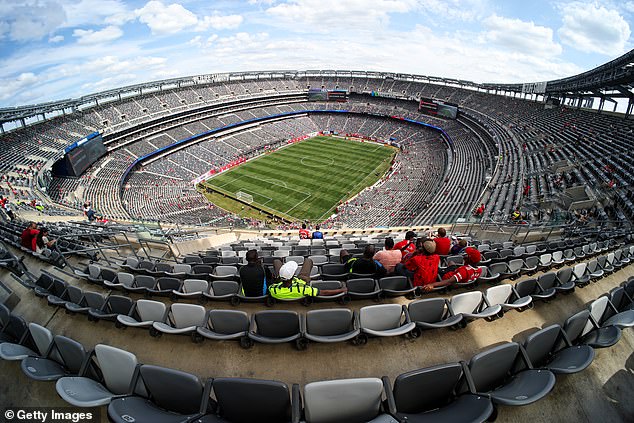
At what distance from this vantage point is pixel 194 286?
6.63m

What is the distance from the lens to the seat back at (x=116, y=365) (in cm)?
374

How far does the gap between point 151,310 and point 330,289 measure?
134 inches

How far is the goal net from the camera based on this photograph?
42.7m

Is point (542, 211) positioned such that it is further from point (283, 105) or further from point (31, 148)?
point (283, 105)

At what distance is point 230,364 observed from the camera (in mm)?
4750

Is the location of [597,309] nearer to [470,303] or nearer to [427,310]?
[470,303]

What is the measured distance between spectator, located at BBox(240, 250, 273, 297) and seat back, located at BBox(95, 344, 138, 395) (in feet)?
7.70

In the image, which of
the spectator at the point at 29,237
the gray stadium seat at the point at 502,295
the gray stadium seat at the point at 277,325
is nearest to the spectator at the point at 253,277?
the gray stadium seat at the point at 277,325

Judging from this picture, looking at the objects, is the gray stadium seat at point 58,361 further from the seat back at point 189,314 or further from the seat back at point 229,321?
the seat back at point 229,321

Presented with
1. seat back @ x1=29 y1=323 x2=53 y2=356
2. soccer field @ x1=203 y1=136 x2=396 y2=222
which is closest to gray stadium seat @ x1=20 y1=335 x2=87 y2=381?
seat back @ x1=29 y1=323 x2=53 y2=356

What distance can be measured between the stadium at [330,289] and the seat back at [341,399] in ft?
0.06

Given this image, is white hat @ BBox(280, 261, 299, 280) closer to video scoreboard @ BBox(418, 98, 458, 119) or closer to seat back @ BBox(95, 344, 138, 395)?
seat back @ BBox(95, 344, 138, 395)

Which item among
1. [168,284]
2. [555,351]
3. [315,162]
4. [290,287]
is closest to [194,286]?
[168,284]

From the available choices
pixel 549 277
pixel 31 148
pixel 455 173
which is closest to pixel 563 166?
→ pixel 455 173
